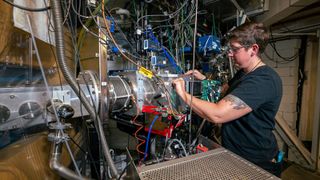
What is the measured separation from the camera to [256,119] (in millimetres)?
1154

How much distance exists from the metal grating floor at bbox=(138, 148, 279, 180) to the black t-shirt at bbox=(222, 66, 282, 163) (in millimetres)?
455

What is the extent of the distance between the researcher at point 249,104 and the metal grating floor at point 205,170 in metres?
0.37

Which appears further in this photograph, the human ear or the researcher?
the human ear

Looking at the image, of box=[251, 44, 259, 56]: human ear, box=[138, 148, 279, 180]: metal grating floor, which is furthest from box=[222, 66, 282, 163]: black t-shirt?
box=[138, 148, 279, 180]: metal grating floor

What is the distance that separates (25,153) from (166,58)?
154 centimetres

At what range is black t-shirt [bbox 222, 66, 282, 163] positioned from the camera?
1062mm

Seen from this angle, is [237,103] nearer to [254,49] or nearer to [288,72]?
[254,49]

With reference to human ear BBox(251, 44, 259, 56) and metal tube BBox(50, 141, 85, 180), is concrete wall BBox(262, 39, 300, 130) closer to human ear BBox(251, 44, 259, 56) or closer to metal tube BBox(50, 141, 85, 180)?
human ear BBox(251, 44, 259, 56)

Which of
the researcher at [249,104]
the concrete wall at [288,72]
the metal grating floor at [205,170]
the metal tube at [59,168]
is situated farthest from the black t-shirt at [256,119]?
the concrete wall at [288,72]

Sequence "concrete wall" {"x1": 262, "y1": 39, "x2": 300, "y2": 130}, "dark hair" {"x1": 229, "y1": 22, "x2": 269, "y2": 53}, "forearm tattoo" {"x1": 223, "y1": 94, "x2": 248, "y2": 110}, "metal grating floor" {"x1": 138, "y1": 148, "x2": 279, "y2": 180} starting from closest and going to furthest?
"metal grating floor" {"x1": 138, "y1": 148, "x2": 279, "y2": 180} < "forearm tattoo" {"x1": 223, "y1": 94, "x2": 248, "y2": 110} < "dark hair" {"x1": 229, "y1": 22, "x2": 269, "y2": 53} < "concrete wall" {"x1": 262, "y1": 39, "x2": 300, "y2": 130}

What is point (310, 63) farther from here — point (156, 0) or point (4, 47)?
point (4, 47)

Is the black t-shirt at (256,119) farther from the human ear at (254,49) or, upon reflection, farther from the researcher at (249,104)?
the human ear at (254,49)

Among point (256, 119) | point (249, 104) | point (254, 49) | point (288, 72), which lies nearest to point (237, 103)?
point (249, 104)

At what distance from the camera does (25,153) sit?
78 cm
